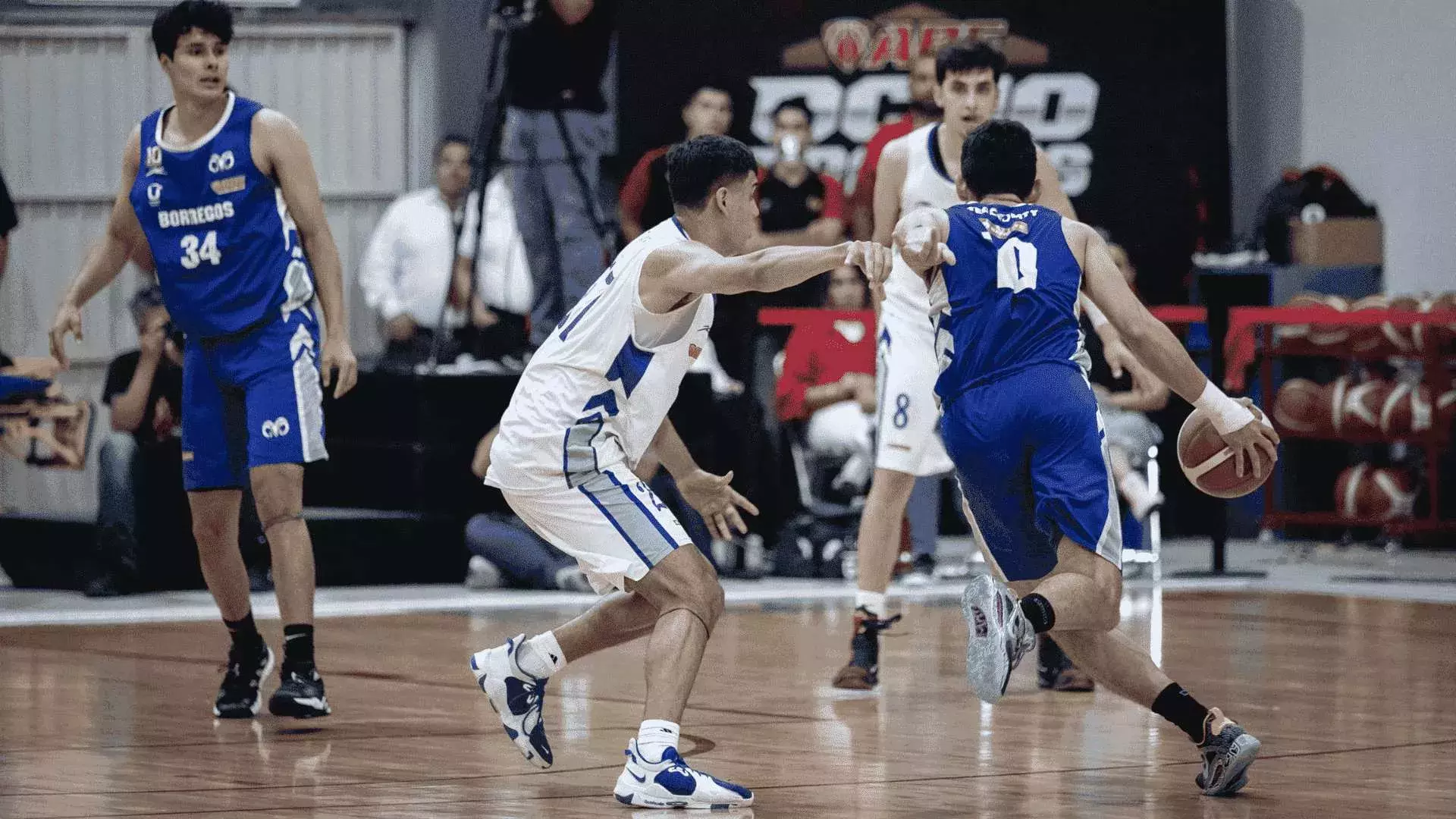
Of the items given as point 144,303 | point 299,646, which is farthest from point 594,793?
point 144,303

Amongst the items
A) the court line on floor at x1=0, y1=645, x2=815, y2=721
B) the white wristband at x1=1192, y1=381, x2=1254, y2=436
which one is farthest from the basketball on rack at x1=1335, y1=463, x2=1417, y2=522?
the white wristband at x1=1192, y1=381, x2=1254, y2=436

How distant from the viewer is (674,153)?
507cm

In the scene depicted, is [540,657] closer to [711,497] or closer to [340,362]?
[711,497]

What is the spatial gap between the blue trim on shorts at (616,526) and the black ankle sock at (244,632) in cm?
175

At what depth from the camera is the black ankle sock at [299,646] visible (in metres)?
6.20

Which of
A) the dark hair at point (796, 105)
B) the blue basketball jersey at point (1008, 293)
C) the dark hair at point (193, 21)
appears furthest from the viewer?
the dark hair at point (796, 105)

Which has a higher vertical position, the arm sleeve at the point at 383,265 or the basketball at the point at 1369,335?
the arm sleeve at the point at 383,265

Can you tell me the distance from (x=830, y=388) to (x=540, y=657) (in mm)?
6032

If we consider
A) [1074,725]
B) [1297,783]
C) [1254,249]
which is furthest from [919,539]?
[1297,783]

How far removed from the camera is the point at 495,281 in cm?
Result: 1238

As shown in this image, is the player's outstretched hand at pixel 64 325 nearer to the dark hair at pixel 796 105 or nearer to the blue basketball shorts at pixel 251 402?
the blue basketball shorts at pixel 251 402

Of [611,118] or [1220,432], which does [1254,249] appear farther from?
[1220,432]

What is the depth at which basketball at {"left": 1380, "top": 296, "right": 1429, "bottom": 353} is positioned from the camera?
1198 cm

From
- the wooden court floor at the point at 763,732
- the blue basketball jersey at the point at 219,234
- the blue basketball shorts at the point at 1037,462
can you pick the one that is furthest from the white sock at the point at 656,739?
the blue basketball jersey at the point at 219,234
